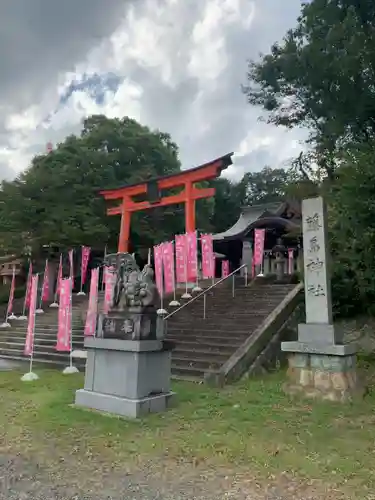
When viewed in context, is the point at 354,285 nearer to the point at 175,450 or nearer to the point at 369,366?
the point at 369,366

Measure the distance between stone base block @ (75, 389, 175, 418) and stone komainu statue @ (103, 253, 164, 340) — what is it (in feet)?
2.96

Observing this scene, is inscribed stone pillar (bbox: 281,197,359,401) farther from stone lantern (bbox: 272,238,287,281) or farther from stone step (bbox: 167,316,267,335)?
stone lantern (bbox: 272,238,287,281)

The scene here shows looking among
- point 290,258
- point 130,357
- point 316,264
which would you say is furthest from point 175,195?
point 130,357

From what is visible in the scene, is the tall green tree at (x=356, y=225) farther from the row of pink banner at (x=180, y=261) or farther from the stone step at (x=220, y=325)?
the row of pink banner at (x=180, y=261)

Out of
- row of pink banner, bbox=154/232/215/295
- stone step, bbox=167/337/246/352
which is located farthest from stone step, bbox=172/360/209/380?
row of pink banner, bbox=154/232/215/295

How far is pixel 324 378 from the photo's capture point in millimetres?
7309

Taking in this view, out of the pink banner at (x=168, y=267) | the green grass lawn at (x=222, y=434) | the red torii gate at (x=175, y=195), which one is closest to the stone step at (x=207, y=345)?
the green grass lawn at (x=222, y=434)

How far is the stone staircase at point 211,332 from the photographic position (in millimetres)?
9367

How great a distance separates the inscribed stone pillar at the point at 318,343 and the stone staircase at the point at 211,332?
1.57 meters

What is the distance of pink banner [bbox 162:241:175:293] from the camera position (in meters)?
15.3

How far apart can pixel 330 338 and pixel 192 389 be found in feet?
8.76

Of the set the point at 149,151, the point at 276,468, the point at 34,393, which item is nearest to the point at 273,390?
the point at 276,468

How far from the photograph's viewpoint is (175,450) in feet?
15.9

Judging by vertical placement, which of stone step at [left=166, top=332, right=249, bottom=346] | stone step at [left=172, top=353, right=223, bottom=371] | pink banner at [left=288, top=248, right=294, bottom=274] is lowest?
stone step at [left=172, top=353, right=223, bottom=371]
